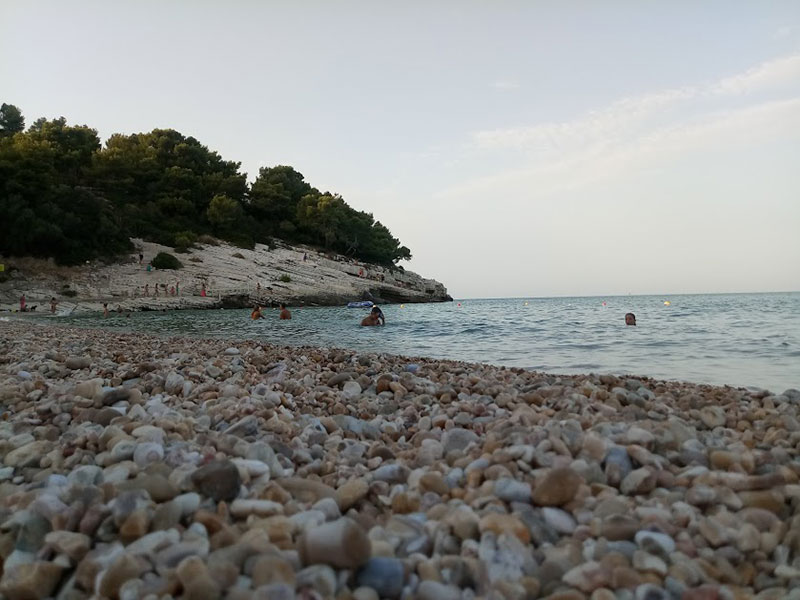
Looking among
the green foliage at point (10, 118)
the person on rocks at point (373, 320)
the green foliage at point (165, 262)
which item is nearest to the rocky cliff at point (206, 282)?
the green foliage at point (165, 262)

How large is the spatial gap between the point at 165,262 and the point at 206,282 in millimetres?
3578

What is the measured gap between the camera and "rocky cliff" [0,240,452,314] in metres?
31.9

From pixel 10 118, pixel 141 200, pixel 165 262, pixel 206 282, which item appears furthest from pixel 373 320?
pixel 10 118

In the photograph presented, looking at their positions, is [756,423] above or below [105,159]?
below

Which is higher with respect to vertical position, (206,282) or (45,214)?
(45,214)

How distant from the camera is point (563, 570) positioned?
157cm

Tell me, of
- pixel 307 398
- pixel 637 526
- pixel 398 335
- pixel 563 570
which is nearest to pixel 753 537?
pixel 637 526

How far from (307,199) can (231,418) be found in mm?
61968

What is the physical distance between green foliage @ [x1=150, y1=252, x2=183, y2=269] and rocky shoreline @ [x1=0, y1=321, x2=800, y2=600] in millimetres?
38832

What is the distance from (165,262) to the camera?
3944 centimetres

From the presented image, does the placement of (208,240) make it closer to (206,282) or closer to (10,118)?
(206,282)

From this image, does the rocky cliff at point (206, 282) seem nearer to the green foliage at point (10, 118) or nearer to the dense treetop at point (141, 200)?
the dense treetop at point (141, 200)

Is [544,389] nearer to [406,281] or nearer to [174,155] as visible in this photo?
[406,281]

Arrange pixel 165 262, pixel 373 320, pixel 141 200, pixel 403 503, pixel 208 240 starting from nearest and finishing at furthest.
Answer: pixel 403 503 < pixel 373 320 < pixel 165 262 < pixel 208 240 < pixel 141 200
